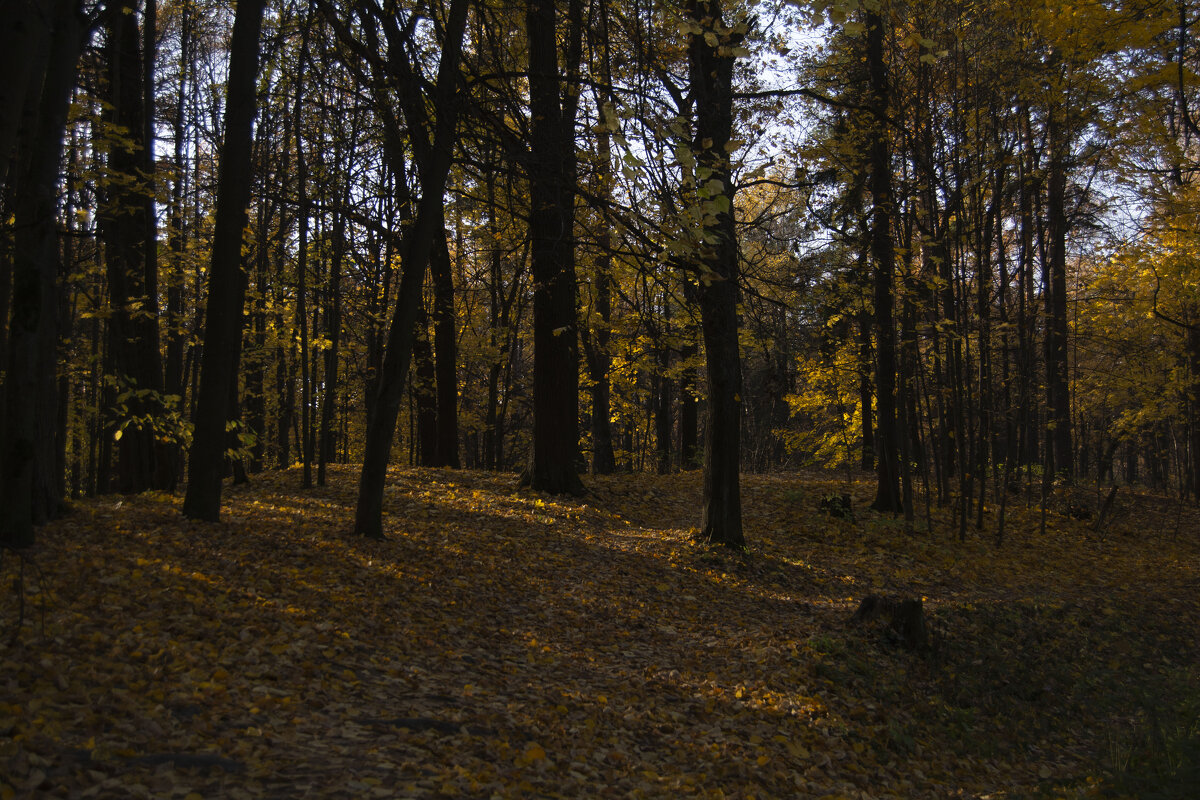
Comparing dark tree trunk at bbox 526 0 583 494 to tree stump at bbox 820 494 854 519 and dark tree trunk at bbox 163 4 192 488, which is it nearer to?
tree stump at bbox 820 494 854 519

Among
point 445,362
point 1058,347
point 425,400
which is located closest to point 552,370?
point 445,362

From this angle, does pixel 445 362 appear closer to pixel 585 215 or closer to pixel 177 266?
pixel 177 266

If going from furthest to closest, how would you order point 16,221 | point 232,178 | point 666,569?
point 666,569 → point 232,178 → point 16,221

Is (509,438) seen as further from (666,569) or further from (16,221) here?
(16,221)

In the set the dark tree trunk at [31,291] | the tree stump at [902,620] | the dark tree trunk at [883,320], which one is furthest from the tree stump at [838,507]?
the dark tree trunk at [31,291]

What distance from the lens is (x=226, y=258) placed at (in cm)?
712

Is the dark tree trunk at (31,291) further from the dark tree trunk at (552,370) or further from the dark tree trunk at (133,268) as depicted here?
the dark tree trunk at (552,370)

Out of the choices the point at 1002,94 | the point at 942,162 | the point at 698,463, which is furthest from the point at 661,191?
the point at 698,463

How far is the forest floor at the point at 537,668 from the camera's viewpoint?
3.48 meters

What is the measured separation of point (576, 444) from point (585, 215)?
5.60 m

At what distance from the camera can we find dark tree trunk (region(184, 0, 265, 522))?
6973mm

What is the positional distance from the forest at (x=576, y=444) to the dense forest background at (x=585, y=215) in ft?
0.23

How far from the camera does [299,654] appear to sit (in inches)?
183

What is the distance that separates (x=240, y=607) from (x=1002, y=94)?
1292cm
